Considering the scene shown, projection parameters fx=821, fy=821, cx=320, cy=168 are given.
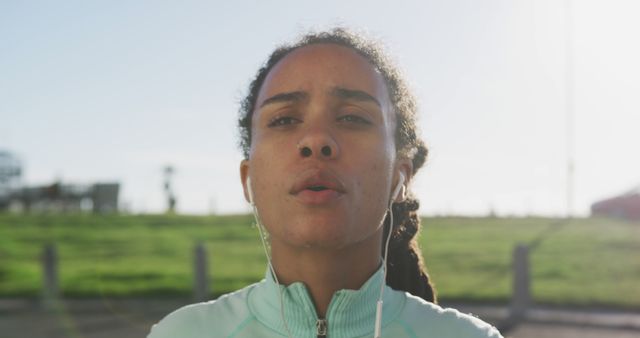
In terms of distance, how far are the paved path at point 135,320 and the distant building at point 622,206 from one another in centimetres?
1336

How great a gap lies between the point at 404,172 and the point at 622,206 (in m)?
24.7

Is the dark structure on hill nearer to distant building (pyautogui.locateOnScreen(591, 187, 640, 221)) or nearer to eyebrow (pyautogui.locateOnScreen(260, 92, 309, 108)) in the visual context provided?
distant building (pyautogui.locateOnScreen(591, 187, 640, 221))

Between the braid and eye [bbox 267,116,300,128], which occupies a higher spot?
eye [bbox 267,116,300,128]

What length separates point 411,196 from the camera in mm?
2652

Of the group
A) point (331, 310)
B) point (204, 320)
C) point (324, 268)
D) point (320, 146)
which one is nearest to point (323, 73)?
point (320, 146)

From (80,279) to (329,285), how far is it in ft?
49.5

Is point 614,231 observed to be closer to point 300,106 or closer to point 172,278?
point 172,278

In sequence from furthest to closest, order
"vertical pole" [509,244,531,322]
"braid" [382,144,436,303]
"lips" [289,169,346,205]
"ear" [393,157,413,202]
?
"vertical pole" [509,244,531,322] < "braid" [382,144,436,303] < "ear" [393,157,413,202] < "lips" [289,169,346,205]

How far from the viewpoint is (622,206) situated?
82.9ft

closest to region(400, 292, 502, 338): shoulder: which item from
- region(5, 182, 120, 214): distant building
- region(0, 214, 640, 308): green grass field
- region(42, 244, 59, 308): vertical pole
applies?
region(0, 214, 640, 308): green grass field

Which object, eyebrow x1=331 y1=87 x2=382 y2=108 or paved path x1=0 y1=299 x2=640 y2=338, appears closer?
eyebrow x1=331 y1=87 x2=382 y2=108

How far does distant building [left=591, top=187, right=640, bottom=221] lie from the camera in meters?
24.7

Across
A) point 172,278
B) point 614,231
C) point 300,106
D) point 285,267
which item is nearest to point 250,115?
point 300,106

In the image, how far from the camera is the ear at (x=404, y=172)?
2.29 meters
